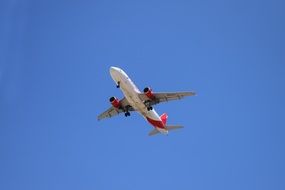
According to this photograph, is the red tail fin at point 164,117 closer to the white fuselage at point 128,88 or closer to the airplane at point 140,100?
the airplane at point 140,100

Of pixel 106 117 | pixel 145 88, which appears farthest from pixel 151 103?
pixel 106 117

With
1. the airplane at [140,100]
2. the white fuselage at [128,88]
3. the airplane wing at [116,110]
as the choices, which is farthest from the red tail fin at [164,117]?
the white fuselage at [128,88]

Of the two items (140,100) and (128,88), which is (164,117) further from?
(128,88)

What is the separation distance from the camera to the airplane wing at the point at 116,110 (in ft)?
322

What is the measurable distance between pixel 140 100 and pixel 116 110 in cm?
702

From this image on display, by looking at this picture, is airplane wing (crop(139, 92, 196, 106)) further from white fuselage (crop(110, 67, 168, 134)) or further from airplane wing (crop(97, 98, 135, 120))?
airplane wing (crop(97, 98, 135, 120))

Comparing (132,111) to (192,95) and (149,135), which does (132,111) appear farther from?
(192,95)

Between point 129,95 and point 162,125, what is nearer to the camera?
point 129,95

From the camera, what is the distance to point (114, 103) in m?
98.0

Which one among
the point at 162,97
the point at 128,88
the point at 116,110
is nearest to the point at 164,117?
the point at 116,110

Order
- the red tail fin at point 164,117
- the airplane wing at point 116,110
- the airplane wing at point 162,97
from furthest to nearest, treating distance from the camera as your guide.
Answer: the red tail fin at point 164,117, the airplane wing at point 116,110, the airplane wing at point 162,97

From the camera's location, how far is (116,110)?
99250 mm

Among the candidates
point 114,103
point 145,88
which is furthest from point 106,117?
point 145,88

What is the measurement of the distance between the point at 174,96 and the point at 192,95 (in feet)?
9.70
